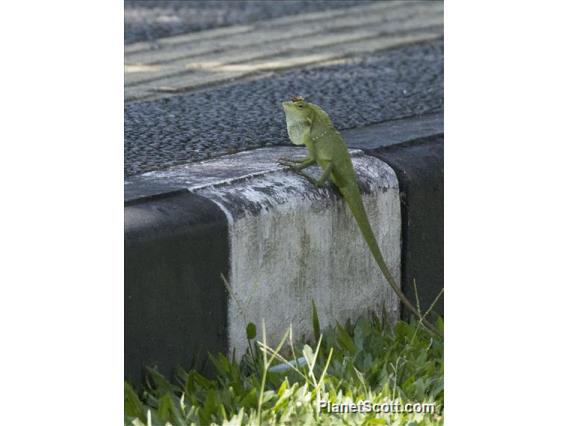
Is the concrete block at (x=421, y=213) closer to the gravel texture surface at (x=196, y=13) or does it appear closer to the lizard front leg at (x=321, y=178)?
the lizard front leg at (x=321, y=178)

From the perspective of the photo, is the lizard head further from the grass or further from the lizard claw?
the grass

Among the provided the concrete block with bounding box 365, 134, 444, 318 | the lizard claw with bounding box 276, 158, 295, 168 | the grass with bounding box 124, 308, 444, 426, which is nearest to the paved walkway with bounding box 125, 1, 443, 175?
the lizard claw with bounding box 276, 158, 295, 168

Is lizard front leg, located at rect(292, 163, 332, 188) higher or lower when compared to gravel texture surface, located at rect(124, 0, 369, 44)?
lower

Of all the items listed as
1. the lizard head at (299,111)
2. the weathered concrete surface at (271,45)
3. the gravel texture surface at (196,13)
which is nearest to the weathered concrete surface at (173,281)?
the lizard head at (299,111)

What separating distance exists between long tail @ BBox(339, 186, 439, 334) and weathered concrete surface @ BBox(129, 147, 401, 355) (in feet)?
0.11

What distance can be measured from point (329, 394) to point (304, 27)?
332cm

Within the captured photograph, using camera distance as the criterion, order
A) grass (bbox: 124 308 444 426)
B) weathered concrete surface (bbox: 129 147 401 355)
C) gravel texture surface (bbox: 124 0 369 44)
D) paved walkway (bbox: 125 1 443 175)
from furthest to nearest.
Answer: gravel texture surface (bbox: 124 0 369 44) < paved walkway (bbox: 125 1 443 175) < weathered concrete surface (bbox: 129 147 401 355) < grass (bbox: 124 308 444 426)

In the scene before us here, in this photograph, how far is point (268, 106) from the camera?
4242 millimetres

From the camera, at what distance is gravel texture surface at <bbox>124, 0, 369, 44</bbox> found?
5.75m

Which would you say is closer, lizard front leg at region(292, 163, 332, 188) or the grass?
the grass

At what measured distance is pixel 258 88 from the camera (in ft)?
15.0

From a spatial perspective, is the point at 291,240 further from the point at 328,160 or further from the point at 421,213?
the point at 421,213

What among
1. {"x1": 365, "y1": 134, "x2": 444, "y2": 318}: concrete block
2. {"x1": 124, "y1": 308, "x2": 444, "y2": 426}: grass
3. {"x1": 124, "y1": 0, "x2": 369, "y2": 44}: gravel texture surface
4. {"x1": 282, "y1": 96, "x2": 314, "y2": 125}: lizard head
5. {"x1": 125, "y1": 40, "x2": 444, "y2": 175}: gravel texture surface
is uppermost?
{"x1": 282, "y1": 96, "x2": 314, "y2": 125}: lizard head

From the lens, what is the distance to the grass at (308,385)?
2.72 m
